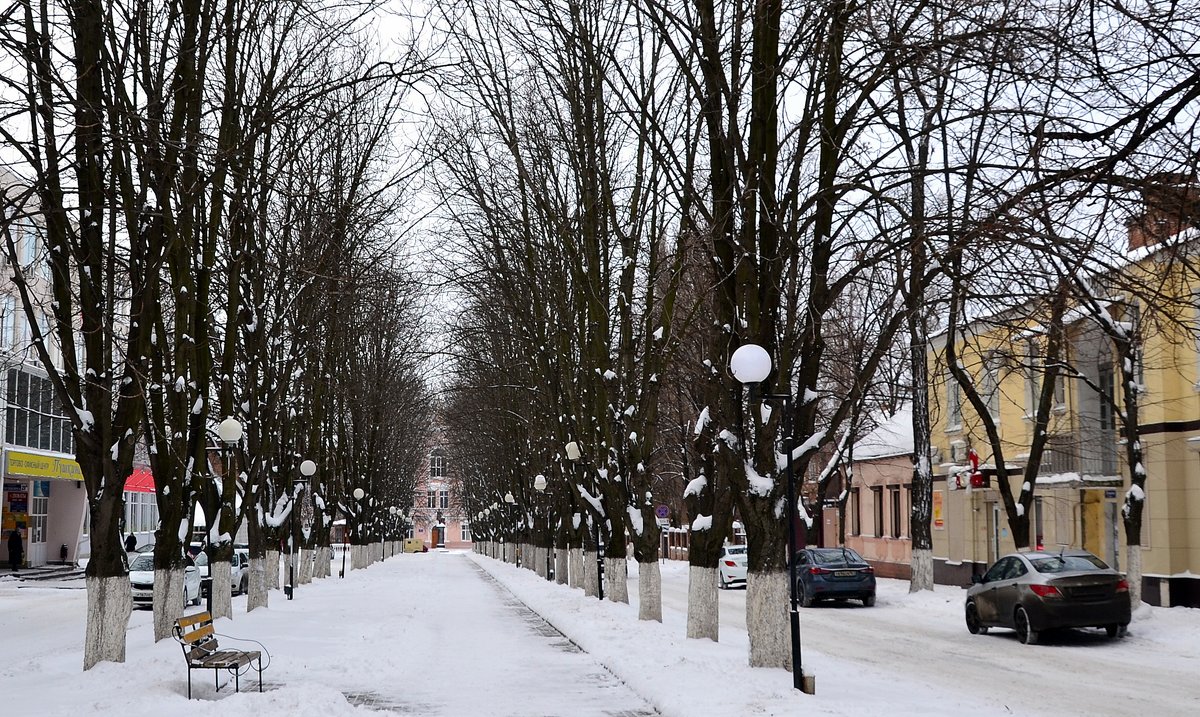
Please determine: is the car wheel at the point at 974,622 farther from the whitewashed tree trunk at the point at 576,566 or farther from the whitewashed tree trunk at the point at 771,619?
the whitewashed tree trunk at the point at 576,566

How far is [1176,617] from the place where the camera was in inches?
885

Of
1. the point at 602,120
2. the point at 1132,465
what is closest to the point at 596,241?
the point at 602,120

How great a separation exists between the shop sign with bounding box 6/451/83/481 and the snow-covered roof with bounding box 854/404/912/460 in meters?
33.5

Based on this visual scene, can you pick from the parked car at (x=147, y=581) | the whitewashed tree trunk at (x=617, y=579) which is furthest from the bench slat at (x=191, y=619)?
the parked car at (x=147, y=581)

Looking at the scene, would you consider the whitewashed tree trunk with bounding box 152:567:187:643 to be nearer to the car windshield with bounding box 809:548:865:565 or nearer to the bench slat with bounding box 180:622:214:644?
the bench slat with bounding box 180:622:214:644

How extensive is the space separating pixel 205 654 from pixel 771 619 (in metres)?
6.13

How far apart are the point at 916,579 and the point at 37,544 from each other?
4666cm

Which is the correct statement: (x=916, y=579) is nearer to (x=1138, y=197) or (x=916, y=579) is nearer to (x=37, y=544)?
(x=1138, y=197)

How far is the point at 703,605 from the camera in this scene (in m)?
18.1

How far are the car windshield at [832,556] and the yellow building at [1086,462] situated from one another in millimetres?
4169

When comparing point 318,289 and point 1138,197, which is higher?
point 318,289

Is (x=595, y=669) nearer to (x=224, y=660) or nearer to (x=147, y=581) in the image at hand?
(x=224, y=660)

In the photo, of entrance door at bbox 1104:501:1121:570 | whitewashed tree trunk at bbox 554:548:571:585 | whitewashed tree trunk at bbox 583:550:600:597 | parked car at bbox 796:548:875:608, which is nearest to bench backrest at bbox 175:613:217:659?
whitewashed tree trunk at bbox 583:550:600:597

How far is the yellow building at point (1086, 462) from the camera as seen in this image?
2634 cm
